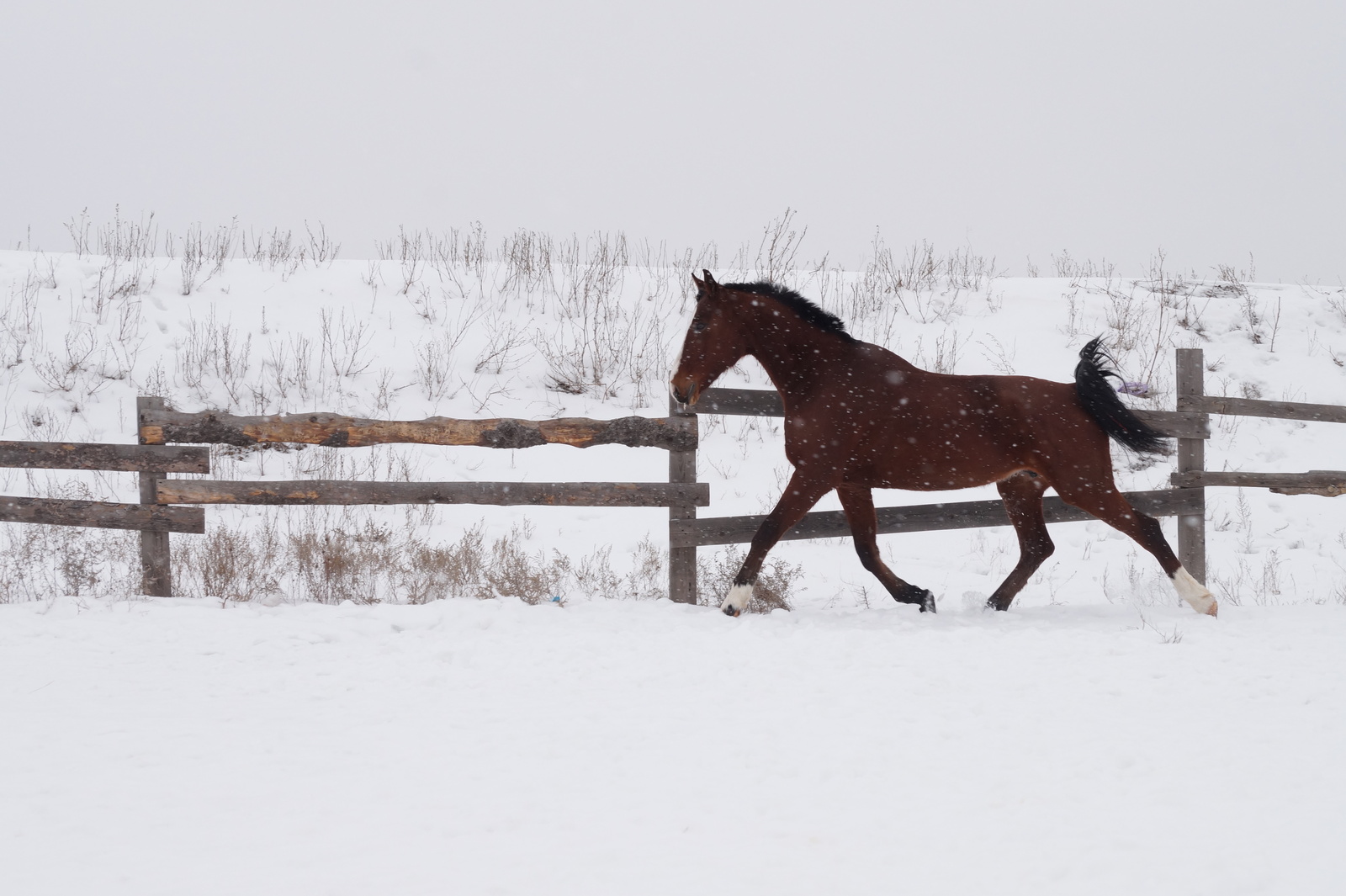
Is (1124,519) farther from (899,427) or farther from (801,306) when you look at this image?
(801,306)

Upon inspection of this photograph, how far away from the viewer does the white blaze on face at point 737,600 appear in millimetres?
4996

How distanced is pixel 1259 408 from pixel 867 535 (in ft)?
10.4

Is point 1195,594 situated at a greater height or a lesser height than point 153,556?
lesser

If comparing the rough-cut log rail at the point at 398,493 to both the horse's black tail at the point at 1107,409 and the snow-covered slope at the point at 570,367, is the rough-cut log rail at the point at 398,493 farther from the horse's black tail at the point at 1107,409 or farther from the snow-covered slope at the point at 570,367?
the horse's black tail at the point at 1107,409

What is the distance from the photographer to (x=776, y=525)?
16.6 ft

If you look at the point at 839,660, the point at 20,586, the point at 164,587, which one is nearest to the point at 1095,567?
the point at 839,660

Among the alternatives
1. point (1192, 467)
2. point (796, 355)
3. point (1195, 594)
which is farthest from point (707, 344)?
point (1192, 467)

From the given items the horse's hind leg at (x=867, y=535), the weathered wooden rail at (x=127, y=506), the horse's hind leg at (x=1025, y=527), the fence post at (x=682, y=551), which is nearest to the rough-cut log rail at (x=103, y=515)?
the weathered wooden rail at (x=127, y=506)

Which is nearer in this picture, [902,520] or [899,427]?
[899,427]

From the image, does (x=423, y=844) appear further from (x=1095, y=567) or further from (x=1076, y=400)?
(x=1095, y=567)

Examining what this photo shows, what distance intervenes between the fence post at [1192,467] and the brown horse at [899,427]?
0.98 metres

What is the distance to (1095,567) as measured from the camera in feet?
24.5

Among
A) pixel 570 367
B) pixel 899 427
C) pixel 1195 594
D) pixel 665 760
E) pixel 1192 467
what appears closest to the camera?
pixel 665 760

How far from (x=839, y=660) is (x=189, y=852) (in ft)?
8.74
